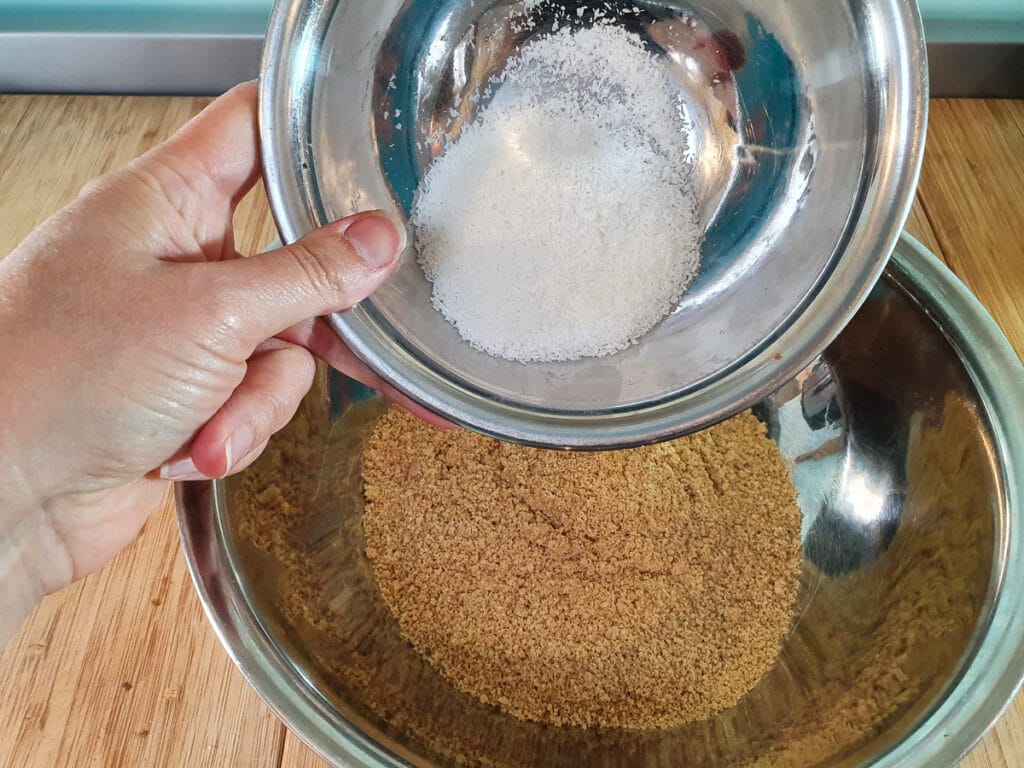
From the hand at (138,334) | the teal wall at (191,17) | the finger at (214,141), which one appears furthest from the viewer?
Result: the teal wall at (191,17)

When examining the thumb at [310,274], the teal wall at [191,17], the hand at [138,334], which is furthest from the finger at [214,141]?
the teal wall at [191,17]

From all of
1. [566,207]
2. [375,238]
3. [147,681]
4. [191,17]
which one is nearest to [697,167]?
[566,207]

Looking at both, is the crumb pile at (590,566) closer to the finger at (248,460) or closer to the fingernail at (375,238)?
the finger at (248,460)

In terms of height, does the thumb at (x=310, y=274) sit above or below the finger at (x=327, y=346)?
above

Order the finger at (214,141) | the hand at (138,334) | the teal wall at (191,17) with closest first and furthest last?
the hand at (138,334), the finger at (214,141), the teal wall at (191,17)

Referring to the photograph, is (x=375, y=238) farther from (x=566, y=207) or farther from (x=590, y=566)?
(x=590, y=566)

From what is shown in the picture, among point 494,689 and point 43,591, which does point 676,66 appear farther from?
point 43,591

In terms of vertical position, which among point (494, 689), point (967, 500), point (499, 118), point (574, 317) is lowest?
point (494, 689)

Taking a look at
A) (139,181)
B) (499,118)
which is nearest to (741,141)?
(499,118)
